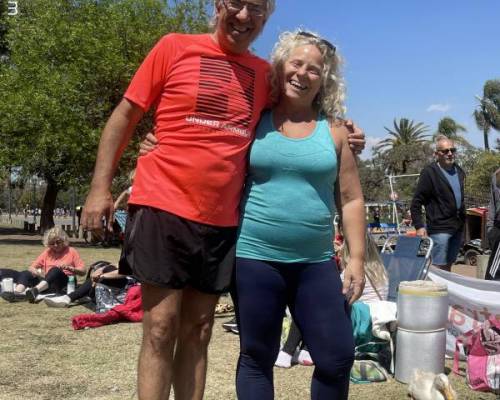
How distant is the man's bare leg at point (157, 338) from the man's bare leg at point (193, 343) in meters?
0.10

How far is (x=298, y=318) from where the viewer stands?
8.27ft

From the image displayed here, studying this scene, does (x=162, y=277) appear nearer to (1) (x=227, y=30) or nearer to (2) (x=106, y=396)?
(1) (x=227, y=30)

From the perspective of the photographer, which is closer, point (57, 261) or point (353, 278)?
point (353, 278)

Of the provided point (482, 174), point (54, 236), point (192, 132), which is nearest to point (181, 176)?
point (192, 132)

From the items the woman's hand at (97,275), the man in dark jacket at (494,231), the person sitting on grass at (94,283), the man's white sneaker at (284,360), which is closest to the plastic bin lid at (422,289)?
the man's white sneaker at (284,360)

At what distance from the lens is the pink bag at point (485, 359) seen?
4.14 m

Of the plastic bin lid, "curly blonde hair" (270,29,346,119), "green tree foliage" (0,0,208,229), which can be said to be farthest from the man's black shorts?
"green tree foliage" (0,0,208,229)

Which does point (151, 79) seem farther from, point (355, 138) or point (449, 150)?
point (449, 150)

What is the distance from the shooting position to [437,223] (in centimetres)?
632

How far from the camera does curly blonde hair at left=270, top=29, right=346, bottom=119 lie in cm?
255

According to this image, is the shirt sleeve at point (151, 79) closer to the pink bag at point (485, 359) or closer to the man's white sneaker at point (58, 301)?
the pink bag at point (485, 359)

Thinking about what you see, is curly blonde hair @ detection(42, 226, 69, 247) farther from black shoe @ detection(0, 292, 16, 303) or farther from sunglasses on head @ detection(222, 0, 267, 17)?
sunglasses on head @ detection(222, 0, 267, 17)

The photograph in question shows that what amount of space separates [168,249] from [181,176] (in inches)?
10.6

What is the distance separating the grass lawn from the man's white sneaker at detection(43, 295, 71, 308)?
86 centimetres
